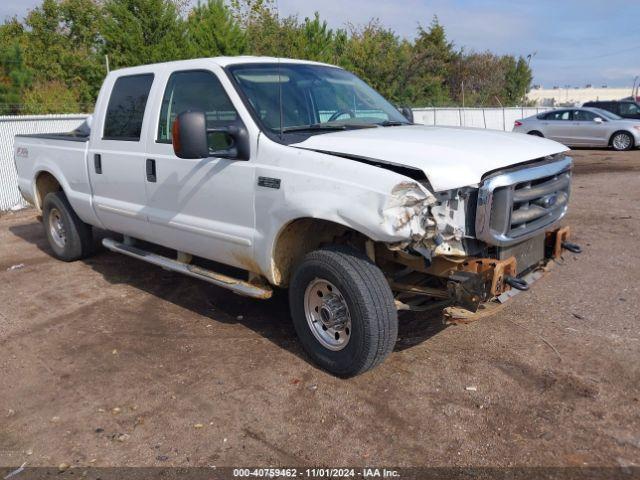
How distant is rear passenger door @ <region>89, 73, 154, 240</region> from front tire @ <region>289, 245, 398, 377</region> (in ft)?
6.30

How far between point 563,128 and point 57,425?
19061 mm

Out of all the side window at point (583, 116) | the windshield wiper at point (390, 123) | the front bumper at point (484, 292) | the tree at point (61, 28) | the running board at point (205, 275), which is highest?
the tree at point (61, 28)

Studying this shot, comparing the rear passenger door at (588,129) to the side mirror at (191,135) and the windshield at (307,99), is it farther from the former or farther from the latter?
the side mirror at (191,135)

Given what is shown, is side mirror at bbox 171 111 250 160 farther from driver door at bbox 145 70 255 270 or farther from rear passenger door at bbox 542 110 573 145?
rear passenger door at bbox 542 110 573 145

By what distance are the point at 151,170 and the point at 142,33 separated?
16542 mm

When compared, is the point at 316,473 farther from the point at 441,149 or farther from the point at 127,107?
the point at 127,107

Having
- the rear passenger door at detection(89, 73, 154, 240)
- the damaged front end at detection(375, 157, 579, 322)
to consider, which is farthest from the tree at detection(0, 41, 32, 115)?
the damaged front end at detection(375, 157, 579, 322)

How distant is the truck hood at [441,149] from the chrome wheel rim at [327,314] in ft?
2.94

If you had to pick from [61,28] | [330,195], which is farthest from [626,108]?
[61,28]

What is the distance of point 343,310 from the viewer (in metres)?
3.93

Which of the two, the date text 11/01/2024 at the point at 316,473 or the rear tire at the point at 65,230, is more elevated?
the rear tire at the point at 65,230

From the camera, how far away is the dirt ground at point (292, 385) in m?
3.28

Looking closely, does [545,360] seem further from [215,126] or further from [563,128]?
[563,128]

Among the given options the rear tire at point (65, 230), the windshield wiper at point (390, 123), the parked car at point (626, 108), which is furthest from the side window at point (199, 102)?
the parked car at point (626, 108)
